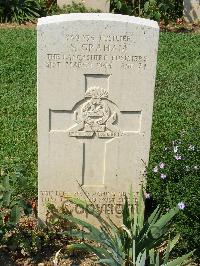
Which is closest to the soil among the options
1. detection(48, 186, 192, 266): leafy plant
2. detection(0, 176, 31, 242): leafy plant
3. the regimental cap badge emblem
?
detection(0, 176, 31, 242): leafy plant

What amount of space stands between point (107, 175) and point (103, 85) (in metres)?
0.71

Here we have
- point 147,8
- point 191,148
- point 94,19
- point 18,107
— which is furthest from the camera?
point 147,8

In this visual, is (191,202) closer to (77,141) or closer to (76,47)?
(77,141)

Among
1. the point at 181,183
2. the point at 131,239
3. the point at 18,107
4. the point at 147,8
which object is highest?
the point at 147,8

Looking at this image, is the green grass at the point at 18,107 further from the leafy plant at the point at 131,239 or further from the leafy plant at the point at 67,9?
the leafy plant at the point at 67,9

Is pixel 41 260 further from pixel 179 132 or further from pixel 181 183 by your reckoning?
pixel 179 132

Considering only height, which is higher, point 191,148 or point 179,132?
point 191,148

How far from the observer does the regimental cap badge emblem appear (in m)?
4.24

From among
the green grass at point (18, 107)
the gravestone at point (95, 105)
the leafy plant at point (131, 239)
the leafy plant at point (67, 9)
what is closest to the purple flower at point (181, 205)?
the leafy plant at point (131, 239)

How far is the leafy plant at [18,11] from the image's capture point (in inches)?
412

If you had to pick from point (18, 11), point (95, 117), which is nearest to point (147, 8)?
point (18, 11)

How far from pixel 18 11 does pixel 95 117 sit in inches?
259

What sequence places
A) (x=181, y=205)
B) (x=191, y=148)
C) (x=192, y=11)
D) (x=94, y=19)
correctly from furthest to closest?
(x=192, y=11) < (x=191, y=148) < (x=181, y=205) < (x=94, y=19)

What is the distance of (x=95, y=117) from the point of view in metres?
4.33
